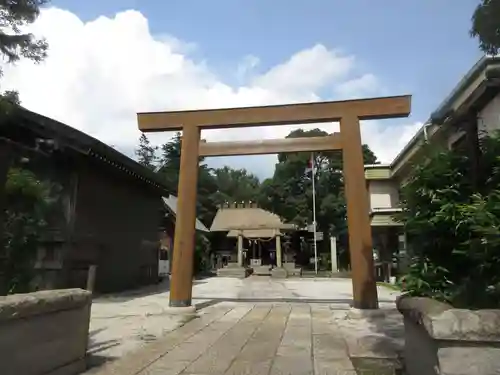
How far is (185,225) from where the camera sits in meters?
9.49

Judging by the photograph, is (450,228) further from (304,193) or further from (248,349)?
(304,193)

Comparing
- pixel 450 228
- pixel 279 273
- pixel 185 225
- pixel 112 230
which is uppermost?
pixel 112 230

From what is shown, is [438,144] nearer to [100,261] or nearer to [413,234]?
[413,234]

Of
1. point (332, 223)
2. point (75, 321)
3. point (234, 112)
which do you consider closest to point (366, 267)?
point (234, 112)

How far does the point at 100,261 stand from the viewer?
1331 cm

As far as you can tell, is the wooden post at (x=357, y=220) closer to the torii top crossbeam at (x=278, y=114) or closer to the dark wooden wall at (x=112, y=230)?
the torii top crossbeam at (x=278, y=114)

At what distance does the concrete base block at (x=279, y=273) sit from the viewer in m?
26.7

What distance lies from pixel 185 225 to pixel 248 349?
424 cm

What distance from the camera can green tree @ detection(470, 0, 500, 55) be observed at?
12.9ft

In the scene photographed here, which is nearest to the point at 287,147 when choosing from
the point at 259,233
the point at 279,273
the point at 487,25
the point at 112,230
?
the point at 487,25

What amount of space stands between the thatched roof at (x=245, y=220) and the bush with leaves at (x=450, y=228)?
24977 millimetres

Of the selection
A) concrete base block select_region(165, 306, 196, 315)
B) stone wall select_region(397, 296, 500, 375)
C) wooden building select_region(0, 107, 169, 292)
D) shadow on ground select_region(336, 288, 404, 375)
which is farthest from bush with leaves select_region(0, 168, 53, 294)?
stone wall select_region(397, 296, 500, 375)

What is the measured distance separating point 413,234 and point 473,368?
5.07ft

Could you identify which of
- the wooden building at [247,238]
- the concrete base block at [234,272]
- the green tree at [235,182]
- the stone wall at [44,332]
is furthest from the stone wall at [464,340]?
the green tree at [235,182]
